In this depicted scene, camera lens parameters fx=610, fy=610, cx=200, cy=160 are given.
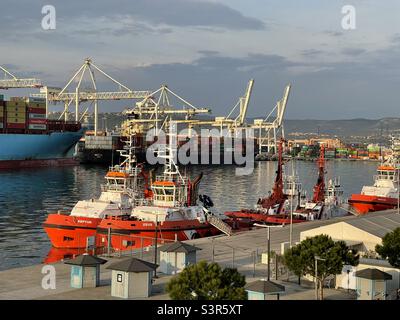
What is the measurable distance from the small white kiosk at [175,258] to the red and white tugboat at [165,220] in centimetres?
1107

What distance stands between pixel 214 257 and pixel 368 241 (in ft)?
26.5

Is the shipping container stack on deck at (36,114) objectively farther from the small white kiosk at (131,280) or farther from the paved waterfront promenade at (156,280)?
the small white kiosk at (131,280)

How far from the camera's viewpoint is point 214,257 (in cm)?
3256

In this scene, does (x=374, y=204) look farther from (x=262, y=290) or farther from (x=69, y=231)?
(x=262, y=290)

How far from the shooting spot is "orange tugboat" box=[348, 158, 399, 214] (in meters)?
64.7

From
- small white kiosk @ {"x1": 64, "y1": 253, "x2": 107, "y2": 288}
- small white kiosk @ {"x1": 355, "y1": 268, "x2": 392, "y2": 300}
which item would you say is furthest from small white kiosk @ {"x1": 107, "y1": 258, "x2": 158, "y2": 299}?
small white kiosk @ {"x1": 355, "y1": 268, "x2": 392, "y2": 300}

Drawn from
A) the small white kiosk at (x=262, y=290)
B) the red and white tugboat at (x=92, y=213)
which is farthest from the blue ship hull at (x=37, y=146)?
the small white kiosk at (x=262, y=290)

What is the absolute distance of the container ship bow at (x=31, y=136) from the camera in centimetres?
12425

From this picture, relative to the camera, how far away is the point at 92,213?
43938 mm

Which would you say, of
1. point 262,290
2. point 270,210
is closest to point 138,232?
point 270,210

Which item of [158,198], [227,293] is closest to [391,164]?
[158,198]

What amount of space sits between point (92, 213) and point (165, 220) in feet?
18.8
